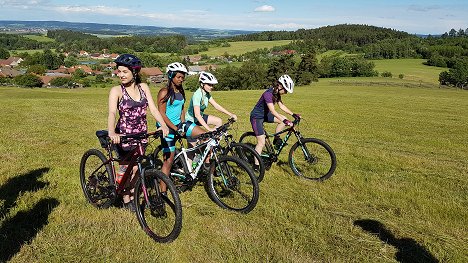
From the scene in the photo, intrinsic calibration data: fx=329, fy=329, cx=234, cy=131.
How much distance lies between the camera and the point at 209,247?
14.8 feet

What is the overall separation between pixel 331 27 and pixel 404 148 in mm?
203475

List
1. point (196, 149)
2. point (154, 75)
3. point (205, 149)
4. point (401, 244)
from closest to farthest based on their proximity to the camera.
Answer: point (401, 244) < point (205, 149) < point (196, 149) < point (154, 75)

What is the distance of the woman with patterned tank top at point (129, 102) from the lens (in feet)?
15.7

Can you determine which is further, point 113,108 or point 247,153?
point 247,153

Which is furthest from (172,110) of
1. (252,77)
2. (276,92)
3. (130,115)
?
(252,77)

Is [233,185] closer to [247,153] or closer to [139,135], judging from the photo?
[247,153]

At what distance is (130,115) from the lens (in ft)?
16.5

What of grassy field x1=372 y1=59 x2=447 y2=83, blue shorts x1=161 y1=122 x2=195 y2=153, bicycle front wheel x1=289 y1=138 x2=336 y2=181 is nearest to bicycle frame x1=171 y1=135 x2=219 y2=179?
blue shorts x1=161 y1=122 x2=195 y2=153

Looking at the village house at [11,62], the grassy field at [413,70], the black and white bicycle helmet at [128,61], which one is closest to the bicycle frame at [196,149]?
the black and white bicycle helmet at [128,61]

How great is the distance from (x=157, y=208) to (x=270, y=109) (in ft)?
12.6

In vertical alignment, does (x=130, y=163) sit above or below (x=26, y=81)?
above

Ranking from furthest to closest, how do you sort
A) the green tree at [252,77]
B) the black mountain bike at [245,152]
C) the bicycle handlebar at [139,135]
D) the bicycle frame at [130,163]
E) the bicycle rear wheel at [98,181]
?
the green tree at [252,77], the black mountain bike at [245,152], the bicycle rear wheel at [98,181], the bicycle frame at [130,163], the bicycle handlebar at [139,135]

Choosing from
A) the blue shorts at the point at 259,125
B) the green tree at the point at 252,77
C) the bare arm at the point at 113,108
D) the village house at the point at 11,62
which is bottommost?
the village house at the point at 11,62

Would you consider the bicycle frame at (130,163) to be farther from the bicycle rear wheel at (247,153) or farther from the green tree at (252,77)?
the green tree at (252,77)
